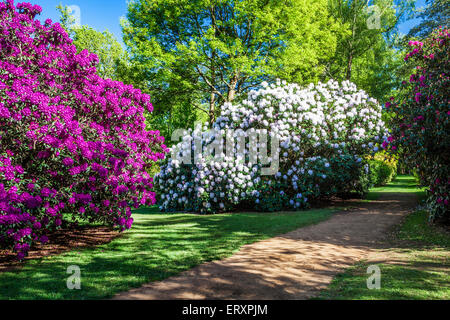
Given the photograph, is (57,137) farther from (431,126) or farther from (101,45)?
(101,45)

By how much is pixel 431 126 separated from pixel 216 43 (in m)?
11.4

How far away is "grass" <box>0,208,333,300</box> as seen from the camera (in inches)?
161

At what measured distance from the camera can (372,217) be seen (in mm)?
9172

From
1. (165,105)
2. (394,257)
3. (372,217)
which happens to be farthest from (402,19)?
(394,257)

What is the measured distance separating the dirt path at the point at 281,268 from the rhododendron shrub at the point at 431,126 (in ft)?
5.03

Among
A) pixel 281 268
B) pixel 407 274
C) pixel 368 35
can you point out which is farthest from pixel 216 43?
pixel 368 35

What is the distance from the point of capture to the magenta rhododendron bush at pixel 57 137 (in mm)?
5207

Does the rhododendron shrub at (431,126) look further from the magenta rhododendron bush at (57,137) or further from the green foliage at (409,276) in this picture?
the magenta rhododendron bush at (57,137)

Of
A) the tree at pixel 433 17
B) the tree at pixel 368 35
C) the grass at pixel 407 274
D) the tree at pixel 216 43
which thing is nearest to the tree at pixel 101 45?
the tree at pixel 216 43

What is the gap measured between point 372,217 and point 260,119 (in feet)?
16.2

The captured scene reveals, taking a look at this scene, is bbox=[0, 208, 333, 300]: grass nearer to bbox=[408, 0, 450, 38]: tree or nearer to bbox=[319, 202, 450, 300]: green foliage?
bbox=[319, 202, 450, 300]: green foliage

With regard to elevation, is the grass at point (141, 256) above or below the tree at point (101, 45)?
below

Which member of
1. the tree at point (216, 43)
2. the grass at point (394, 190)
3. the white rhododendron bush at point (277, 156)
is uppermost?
the tree at point (216, 43)

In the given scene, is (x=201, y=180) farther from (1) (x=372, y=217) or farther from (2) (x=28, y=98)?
(2) (x=28, y=98)
